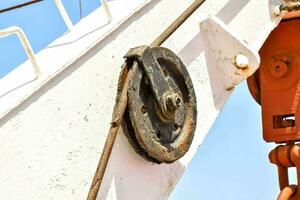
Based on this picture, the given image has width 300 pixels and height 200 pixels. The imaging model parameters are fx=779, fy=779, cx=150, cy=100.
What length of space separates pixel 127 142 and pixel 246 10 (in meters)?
1.31

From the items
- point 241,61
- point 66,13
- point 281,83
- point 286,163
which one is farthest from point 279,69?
point 66,13


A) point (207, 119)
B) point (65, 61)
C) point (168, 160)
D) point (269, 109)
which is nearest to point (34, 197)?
point (65, 61)

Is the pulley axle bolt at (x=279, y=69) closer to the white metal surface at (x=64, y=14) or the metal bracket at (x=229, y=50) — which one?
the metal bracket at (x=229, y=50)

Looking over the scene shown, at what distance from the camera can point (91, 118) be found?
276 centimetres

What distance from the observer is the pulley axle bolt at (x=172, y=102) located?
2.94 metres

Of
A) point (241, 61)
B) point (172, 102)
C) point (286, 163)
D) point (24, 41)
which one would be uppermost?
point (24, 41)

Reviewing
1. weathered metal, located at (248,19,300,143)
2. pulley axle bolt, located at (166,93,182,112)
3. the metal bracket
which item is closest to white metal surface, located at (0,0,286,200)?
the metal bracket

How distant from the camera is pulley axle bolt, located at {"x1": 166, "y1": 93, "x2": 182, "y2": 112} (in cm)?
294

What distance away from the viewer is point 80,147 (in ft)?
8.77

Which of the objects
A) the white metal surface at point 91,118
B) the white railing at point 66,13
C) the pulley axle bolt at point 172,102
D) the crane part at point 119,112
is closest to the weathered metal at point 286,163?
the white metal surface at point 91,118

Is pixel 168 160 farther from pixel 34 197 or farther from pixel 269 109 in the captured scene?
pixel 269 109

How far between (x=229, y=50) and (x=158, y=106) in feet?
2.35

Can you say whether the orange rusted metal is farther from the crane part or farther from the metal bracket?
the crane part

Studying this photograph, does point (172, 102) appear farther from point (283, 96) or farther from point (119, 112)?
point (283, 96)
